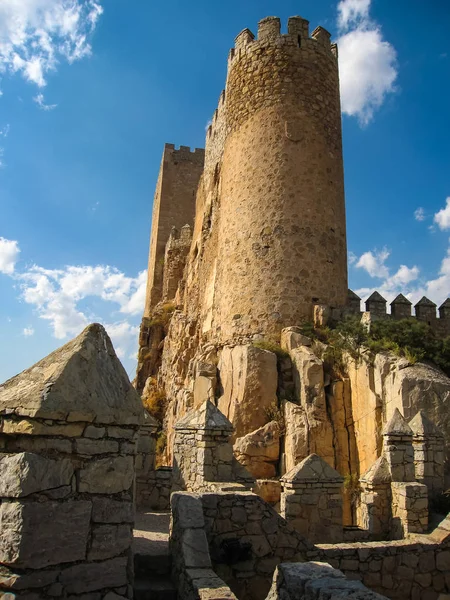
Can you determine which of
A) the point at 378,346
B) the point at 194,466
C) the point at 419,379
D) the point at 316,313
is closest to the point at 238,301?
the point at 316,313

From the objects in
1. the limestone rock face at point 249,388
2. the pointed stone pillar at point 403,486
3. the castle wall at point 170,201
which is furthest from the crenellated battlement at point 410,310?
the castle wall at point 170,201

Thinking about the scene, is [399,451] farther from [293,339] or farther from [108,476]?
[108,476]

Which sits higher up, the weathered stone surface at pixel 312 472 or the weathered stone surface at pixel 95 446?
the weathered stone surface at pixel 95 446

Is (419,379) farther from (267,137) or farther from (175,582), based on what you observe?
(267,137)

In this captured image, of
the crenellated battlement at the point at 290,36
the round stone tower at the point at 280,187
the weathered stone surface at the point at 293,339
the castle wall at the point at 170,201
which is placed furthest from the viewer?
the castle wall at the point at 170,201

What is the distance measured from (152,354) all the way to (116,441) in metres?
21.7

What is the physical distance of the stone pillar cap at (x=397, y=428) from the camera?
29.0ft

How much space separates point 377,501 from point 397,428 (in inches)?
51.1

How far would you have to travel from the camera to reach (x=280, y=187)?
15.2 m

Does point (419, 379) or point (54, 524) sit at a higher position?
point (419, 379)

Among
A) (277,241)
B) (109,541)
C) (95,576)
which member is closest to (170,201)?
(277,241)

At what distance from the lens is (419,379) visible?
33.8ft

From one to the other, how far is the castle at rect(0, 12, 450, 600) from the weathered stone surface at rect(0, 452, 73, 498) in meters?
0.01

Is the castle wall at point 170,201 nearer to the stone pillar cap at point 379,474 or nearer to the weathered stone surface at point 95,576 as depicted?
the stone pillar cap at point 379,474
